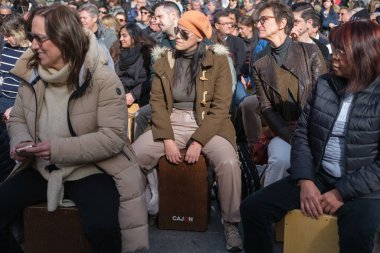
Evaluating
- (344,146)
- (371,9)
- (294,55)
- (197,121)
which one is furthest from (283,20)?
(371,9)

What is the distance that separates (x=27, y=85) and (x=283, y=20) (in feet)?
7.39

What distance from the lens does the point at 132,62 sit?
567 cm

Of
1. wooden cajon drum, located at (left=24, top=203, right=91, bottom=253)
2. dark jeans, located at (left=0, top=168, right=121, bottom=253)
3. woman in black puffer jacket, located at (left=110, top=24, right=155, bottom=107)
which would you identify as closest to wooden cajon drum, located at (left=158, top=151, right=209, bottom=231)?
dark jeans, located at (left=0, top=168, right=121, bottom=253)

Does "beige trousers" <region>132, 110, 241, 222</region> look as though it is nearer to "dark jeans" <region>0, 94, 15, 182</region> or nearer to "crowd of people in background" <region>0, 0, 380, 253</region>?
"crowd of people in background" <region>0, 0, 380, 253</region>

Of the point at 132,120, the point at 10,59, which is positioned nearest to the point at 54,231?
the point at 132,120

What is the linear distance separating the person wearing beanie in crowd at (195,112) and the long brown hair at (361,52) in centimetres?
122

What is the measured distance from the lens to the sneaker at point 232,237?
352 cm

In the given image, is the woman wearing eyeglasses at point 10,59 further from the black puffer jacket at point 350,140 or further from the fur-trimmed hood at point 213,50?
the black puffer jacket at point 350,140

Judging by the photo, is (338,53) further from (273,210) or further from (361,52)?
(273,210)

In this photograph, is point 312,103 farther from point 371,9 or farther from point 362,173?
point 371,9

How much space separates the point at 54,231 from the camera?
2.90 meters

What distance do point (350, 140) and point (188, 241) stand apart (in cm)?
154

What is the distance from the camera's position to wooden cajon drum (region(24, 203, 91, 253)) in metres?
2.86

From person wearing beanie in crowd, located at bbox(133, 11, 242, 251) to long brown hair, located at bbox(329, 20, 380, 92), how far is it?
1217 mm
